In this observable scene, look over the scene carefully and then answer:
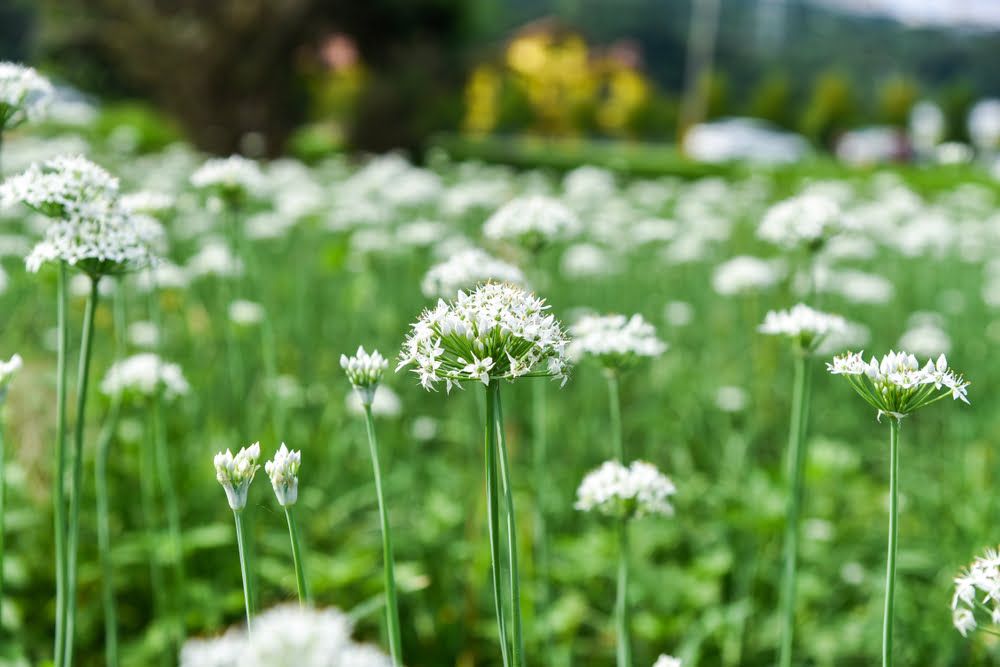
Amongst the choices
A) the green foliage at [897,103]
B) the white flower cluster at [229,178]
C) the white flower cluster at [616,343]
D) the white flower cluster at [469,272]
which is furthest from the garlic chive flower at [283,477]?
the green foliage at [897,103]

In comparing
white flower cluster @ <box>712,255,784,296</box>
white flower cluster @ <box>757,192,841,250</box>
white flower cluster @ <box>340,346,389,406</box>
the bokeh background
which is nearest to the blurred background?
the bokeh background

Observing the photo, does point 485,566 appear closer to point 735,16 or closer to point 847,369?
point 847,369

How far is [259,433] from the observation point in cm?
345

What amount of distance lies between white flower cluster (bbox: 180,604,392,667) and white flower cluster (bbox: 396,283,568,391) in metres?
0.55

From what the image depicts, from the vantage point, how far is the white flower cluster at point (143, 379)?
2256 millimetres

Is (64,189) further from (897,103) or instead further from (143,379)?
(897,103)

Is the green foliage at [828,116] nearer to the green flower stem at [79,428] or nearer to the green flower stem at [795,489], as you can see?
the green flower stem at [795,489]

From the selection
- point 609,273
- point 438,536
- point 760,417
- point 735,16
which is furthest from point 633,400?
point 735,16

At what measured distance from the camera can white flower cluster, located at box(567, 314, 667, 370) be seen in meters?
1.88

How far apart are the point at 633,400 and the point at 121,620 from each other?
279cm

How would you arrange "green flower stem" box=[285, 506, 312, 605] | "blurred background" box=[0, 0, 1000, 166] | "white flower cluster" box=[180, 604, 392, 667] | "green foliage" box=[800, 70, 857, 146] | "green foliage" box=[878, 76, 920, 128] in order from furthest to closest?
"green foliage" box=[878, 76, 920, 128] → "green foliage" box=[800, 70, 857, 146] → "blurred background" box=[0, 0, 1000, 166] → "green flower stem" box=[285, 506, 312, 605] → "white flower cluster" box=[180, 604, 392, 667]

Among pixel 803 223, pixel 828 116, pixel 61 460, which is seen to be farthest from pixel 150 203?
pixel 828 116

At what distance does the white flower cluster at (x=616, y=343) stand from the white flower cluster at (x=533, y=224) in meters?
0.53

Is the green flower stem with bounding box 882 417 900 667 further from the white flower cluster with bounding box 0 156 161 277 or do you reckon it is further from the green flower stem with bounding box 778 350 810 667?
the white flower cluster with bounding box 0 156 161 277
